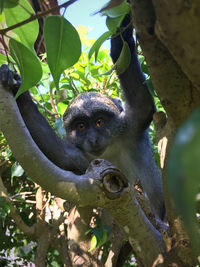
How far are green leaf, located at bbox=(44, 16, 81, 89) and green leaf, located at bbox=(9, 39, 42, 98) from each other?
3.0 inches

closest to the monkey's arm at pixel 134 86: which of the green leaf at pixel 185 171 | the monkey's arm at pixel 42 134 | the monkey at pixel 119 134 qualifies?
the monkey at pixel 119 134

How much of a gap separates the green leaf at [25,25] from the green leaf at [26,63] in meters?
0.07

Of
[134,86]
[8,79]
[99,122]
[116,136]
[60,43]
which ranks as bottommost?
[116,136]

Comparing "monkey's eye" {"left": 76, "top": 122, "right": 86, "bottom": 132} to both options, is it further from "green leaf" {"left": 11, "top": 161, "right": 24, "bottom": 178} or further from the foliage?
"green leaf" {"left": 11, "top": 161, "right": 24, "bottom": 178}

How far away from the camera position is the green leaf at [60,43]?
1.00m

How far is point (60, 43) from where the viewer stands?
104cm

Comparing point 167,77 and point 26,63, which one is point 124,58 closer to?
point 26,63

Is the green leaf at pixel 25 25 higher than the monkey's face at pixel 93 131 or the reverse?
higher

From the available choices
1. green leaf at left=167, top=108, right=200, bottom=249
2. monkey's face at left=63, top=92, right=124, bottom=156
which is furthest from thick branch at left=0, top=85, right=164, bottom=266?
monkey's face at left=63, top=92, right=124, bottom=156

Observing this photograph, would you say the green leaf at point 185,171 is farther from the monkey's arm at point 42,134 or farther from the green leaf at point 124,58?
the monkey's arm at point 42,134

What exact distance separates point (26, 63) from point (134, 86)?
3.79ft

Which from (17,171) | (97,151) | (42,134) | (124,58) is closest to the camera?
(124,58)

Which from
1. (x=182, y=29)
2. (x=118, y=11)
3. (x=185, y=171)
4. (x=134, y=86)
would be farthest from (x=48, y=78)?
(x=185, y=171)

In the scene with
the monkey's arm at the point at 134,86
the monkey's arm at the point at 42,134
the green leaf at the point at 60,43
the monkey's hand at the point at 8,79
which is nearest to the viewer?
the green leaf at the point at 60,43
